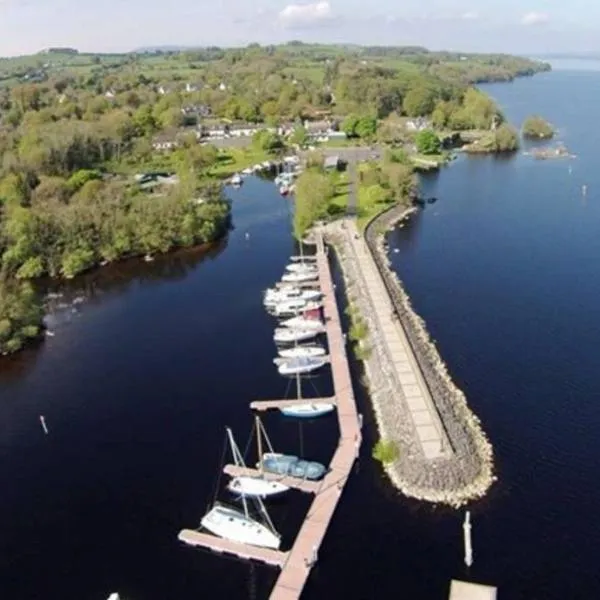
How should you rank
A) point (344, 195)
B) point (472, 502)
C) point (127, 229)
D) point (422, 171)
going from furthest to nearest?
point (422, 171), point (344, 195), point (127, 229), point (472, 502)

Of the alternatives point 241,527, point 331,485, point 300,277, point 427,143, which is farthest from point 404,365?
point 427,143

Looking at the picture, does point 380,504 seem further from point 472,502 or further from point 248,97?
point 248,97

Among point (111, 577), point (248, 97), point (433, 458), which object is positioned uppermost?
point (248, 97)

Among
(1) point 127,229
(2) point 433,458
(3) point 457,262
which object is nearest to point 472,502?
(2) point 433,458

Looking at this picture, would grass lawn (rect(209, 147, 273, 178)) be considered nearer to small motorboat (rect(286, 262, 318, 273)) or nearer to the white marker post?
small motorboat (rect(286, 262, 318, 273))

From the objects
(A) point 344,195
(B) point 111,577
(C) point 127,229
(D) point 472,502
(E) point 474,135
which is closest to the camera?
(B) point 111,577

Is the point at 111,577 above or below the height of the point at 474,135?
below

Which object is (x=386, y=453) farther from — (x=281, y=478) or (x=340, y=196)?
(x=340, y=196)

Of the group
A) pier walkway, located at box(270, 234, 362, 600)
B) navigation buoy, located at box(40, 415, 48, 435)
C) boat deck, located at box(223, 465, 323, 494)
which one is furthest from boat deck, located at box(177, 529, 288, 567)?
navigation buoy, located at box(40, 415, 48, 435)
